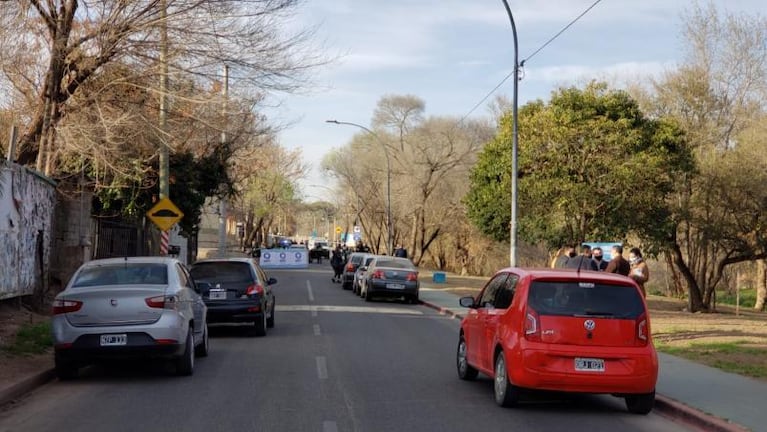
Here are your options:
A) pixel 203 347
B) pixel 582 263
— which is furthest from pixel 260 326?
pixel 582 263

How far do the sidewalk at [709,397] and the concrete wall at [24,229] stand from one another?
1144 cm

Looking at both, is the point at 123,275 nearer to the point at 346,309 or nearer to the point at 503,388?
the point at 503,388

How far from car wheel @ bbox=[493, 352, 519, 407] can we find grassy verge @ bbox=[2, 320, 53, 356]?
23.3 ft

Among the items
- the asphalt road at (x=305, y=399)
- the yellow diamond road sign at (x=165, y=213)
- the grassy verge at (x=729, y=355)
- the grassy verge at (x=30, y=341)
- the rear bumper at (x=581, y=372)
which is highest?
the yellow diamond road sign at (x=165, y=213)

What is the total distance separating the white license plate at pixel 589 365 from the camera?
370 inches

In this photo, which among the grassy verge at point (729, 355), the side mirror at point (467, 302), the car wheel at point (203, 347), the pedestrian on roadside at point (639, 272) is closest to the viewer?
the side mirror at point (467, 302)

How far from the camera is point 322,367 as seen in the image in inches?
505

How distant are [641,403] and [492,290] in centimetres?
242

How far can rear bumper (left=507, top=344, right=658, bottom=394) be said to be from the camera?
30.8 feet

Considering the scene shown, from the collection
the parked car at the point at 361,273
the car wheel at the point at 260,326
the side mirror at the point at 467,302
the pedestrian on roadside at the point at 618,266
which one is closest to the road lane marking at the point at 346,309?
the parked car at the point at 361,273

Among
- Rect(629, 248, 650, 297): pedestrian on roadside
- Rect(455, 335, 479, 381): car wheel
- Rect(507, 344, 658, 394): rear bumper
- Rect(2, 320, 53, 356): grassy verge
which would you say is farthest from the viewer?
Rect(629, 248, 650, 297): pedestrian on roadside

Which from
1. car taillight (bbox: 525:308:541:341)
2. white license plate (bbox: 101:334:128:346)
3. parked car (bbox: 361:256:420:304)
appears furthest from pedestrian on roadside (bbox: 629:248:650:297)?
parked car (bbox: 361:256:420:304)

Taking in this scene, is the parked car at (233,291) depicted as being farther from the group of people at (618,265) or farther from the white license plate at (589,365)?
the white license plate at (589,365)

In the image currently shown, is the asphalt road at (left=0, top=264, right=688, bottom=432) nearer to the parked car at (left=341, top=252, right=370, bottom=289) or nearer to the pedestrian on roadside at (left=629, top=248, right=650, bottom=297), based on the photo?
the pedestrian on roadside at (left=629, top=248, right=650, bottom=297)
